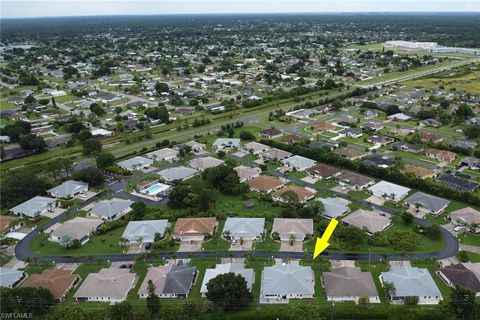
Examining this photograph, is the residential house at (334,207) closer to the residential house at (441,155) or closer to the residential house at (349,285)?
the residential house at (349,285)

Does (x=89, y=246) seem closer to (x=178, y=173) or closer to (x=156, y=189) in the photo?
(x=156, y=189)

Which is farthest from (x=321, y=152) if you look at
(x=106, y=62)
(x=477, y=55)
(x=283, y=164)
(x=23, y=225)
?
(x=477, y=55)

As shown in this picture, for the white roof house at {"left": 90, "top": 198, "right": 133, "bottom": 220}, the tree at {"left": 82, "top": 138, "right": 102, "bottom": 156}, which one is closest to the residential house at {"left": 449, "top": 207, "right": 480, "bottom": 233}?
the white roof house at {"left": 90, "top": 198, "right": 133, "bottom": 220}

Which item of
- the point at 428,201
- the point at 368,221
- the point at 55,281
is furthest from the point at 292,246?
the point at 55,281

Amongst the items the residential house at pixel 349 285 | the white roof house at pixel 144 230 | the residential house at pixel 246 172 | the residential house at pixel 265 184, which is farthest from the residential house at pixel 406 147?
the white roof house at pixel 144 230

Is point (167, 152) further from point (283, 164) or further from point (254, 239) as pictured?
point (254, 239)

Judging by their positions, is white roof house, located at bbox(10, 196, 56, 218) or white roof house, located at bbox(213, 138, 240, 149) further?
white roof house, located at bbox(213, 138, 240, 149)

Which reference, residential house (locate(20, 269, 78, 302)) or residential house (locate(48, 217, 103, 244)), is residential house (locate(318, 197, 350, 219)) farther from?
residential house (locate(20, 269, 78, 302))
